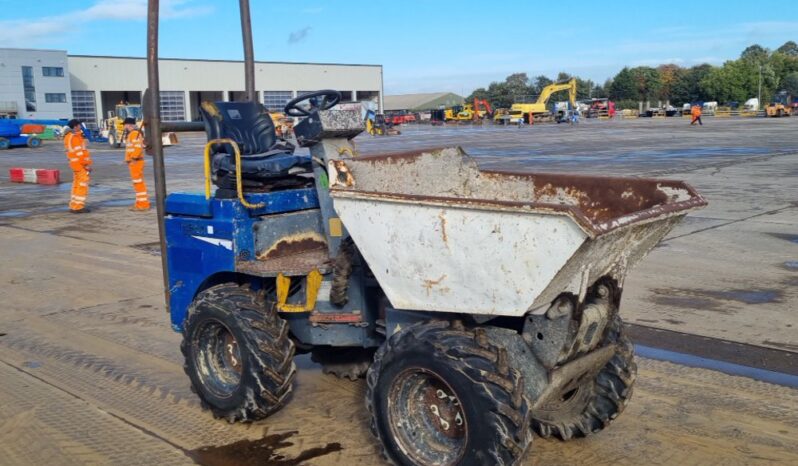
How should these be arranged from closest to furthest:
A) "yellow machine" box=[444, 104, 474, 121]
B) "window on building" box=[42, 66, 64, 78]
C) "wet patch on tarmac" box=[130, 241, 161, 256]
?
"wet patch on tarmac" box=[130, 241, 161, 256]
"window on building" box=[42, 66, 64, 78]
"yellow machine" box=[444, 104, 474, 121]

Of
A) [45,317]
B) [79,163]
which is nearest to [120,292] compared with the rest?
[45,317]

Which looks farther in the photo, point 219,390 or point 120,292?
point 120,292

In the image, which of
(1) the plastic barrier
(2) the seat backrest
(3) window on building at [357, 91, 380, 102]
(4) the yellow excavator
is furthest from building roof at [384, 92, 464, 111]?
(2) the seat backrest

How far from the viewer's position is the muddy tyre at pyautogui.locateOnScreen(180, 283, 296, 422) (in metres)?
4.25

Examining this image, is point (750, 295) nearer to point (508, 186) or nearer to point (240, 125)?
point (508, 186)

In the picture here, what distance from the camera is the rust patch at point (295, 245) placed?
15.0 feet

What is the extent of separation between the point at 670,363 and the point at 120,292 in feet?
17.9

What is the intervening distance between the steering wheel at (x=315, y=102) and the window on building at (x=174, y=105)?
7019 centimetres

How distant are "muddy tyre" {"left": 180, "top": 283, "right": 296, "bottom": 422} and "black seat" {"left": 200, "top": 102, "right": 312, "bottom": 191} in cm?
63

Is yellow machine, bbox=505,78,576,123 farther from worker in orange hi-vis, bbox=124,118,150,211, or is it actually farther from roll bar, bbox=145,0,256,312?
roll bar, bbox=145,0,256,312

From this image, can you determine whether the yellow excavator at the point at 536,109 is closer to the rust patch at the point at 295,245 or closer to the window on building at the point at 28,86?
the window on building at the point at 28,86

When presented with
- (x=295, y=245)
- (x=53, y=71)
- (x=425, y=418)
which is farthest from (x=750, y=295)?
(x=53, y=71)

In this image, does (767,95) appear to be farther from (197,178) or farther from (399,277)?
(399,277)

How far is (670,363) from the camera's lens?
5.48m
